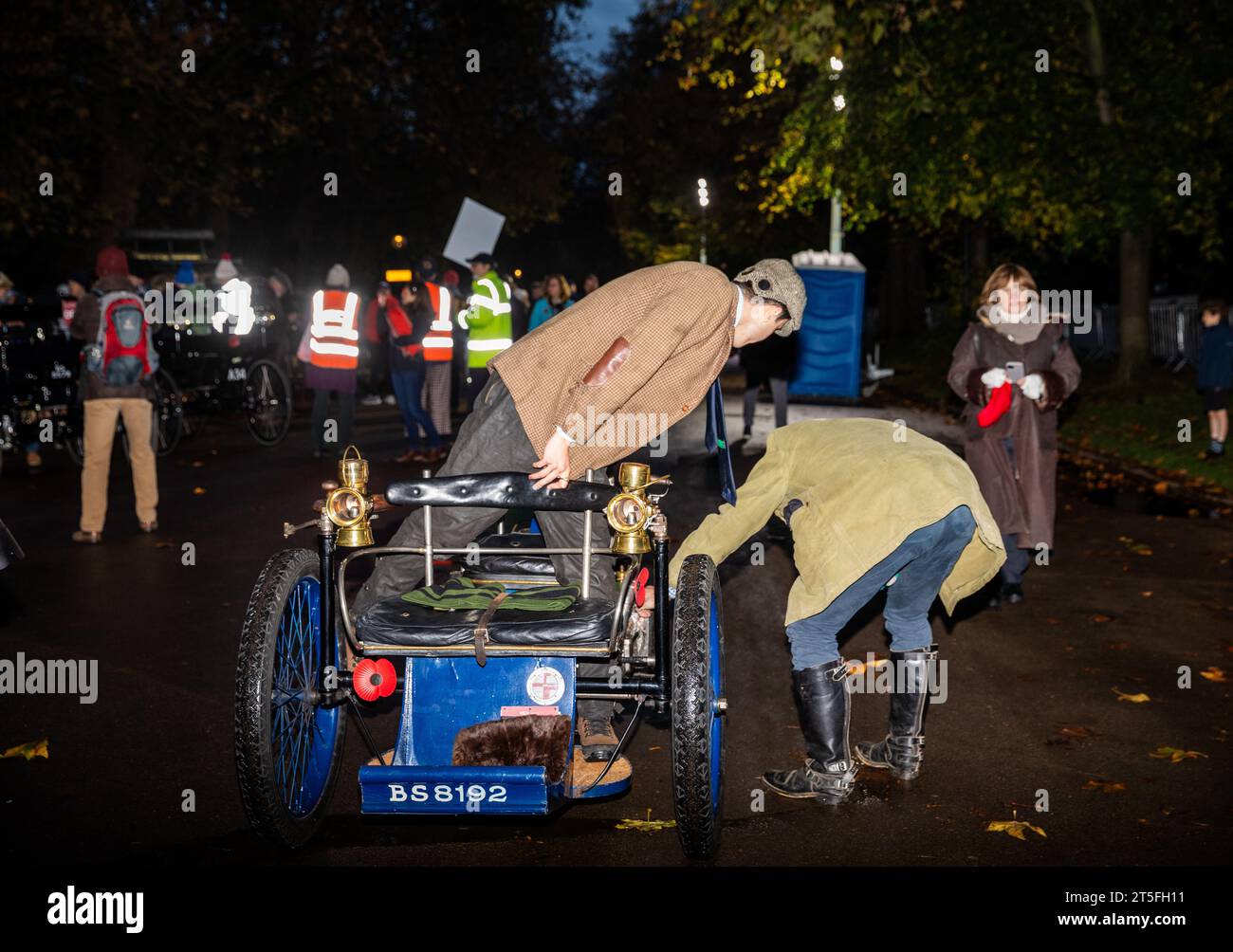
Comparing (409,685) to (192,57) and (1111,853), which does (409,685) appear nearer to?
(1111,853)

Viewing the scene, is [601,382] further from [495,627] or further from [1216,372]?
[1216,372]

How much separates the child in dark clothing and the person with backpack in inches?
418

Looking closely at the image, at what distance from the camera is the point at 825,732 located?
16.0ft

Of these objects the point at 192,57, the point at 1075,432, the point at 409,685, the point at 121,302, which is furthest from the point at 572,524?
the point at 192,57

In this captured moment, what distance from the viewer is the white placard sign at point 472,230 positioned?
19.6 metres

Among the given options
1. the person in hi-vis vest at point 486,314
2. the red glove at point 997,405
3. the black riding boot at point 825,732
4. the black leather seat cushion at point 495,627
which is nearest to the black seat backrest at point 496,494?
the black leather seat cushion at point 495,627

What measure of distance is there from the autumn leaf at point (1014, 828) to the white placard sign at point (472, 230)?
15.8m

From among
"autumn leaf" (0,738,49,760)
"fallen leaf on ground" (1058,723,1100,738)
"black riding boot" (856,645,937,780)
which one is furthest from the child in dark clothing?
"autumn leaf" (0,738,49,760)

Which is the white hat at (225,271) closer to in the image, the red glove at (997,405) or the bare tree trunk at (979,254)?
the red glove at (997,405)

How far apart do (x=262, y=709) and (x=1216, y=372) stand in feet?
42.7

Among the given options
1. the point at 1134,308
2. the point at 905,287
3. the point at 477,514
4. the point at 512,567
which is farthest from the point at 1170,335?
the point at 477,514

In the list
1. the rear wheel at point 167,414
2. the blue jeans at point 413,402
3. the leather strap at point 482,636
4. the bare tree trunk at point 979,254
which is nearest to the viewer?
the leather strap at point 482,636

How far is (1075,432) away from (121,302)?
41.9 feet
